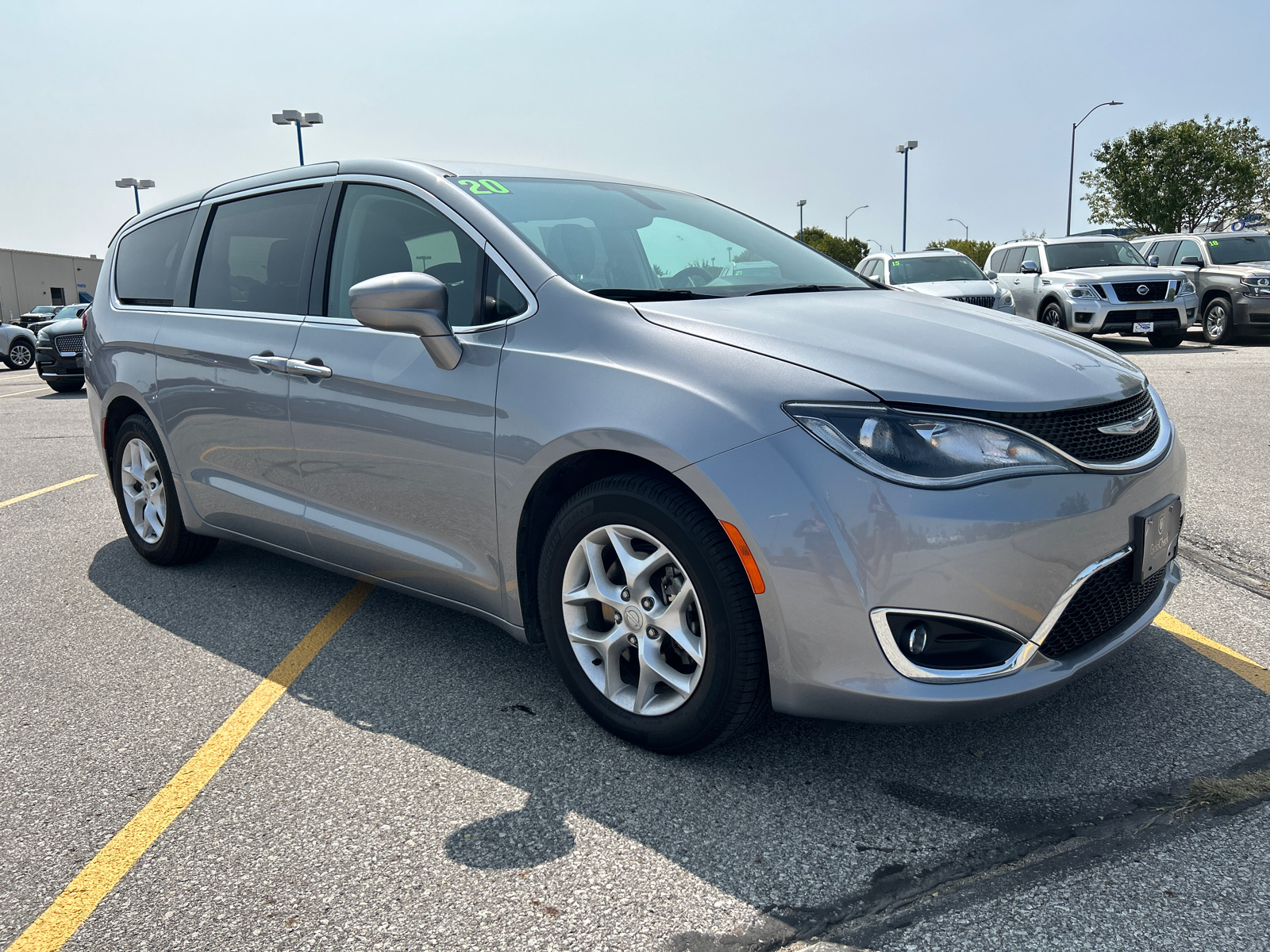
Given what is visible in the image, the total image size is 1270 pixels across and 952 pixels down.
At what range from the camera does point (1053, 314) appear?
16.1m

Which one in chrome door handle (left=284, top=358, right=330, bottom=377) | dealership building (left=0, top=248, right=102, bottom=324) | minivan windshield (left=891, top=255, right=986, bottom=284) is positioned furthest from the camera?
dealership building (left=0, top=248, right=102, bottom=324)

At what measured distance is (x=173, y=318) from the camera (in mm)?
4488

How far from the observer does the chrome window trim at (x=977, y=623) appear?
7.78 ft

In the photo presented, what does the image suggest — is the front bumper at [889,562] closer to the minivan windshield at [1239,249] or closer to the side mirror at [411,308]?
the side mirror at [411,308]

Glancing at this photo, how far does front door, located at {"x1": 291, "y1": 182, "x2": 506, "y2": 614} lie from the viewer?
122 inches

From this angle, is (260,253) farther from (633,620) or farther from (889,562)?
(889,562)

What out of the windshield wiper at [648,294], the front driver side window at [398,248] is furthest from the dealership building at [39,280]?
the windshield wiper at [648,294]

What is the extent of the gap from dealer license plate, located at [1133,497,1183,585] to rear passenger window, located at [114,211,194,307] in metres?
4.08

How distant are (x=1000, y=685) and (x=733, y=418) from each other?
0.92 meters

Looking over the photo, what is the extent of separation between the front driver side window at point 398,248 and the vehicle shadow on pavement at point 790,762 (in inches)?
49.8

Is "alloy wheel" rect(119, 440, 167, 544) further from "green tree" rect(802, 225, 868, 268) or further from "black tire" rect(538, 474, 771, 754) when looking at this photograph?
"green tree" rect(802, 225, 868, 268)

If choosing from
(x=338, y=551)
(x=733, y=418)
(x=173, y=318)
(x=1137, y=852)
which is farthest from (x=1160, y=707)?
(x=173, y=318)

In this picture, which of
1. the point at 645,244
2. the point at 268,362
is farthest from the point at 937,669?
the point at 268,362

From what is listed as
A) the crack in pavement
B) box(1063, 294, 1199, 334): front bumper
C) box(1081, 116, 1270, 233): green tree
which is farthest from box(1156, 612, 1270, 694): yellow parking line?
box(1081, 116, 1270, 233): green tree
